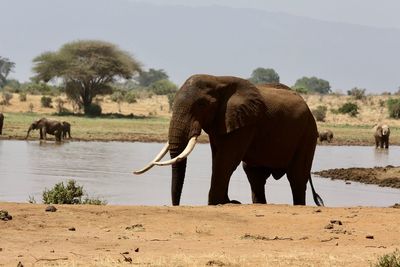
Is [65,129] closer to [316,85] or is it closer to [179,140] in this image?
[179,140]

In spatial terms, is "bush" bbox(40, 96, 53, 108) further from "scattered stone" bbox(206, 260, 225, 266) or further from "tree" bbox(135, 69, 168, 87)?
"tree" bbox(135, 69, 168, 87)

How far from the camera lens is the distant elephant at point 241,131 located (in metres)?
14.0

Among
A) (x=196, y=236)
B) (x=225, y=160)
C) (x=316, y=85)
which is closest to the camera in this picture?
(x=196, y=236)

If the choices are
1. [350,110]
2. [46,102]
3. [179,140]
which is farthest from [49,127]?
[350,110]

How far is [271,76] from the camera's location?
150m

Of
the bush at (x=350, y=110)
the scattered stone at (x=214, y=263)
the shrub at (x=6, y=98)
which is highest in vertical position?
the scattered stone at (x=214, y=263)

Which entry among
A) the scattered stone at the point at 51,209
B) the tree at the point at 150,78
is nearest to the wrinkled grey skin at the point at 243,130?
the scattered stone at the point at 51,209

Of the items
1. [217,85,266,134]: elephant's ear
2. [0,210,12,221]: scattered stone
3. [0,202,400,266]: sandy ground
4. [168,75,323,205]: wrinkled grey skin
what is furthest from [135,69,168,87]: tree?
[0,210,12,221]: scattered stone

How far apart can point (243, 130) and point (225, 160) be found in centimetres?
60

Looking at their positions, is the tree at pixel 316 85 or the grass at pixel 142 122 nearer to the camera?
the grass at pixel 142 122

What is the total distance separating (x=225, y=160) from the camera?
46.7 feet

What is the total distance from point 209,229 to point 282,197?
851cm

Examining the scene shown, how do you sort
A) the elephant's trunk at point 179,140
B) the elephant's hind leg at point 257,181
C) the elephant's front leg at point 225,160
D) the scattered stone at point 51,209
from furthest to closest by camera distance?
the elephant's hind leg at point 257,181, the elephant's front leg at point 225,160, the elephant's trunk at point 179,140, the scattered stone at point 51,209

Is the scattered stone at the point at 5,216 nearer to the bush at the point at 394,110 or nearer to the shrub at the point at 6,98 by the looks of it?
the shrub at the point at 6,98
